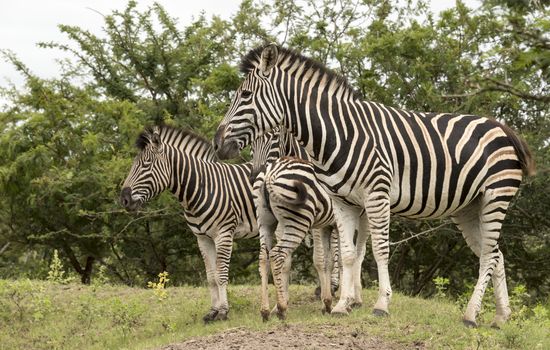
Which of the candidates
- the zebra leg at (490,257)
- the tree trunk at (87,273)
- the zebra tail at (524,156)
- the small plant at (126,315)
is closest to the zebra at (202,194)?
the small plant at (126,315)

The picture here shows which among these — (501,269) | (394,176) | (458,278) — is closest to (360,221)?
(394,176)

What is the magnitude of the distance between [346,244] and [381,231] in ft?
1.70

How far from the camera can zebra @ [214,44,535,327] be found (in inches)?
332

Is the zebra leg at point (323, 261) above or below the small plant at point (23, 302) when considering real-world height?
above

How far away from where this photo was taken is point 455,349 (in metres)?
7.43

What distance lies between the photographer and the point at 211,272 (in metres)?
10.1

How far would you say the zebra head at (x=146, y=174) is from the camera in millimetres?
10031

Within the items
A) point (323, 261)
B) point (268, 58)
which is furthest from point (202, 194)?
point (268, 58)

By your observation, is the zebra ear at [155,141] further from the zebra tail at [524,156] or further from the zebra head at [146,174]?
the zebra tail at [524,156]

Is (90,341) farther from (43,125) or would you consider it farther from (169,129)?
(43,125)

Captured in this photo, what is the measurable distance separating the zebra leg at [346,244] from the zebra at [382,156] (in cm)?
1

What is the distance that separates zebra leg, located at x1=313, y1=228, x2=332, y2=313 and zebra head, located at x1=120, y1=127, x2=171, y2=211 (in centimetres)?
216

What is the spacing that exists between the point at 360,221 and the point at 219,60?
1045 centimetres

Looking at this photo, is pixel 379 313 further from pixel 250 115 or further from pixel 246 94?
pixel 246 94
